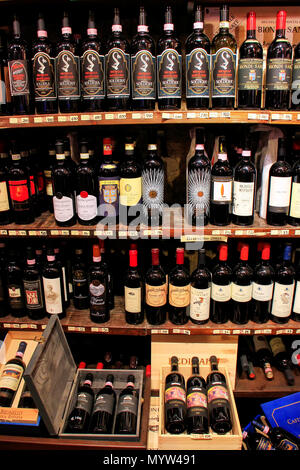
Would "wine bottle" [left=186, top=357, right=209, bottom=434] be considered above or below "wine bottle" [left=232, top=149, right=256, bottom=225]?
below

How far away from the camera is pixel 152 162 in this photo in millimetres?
2074

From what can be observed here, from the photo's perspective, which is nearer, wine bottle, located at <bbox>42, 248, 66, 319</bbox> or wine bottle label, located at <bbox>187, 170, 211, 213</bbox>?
wine bottle label, located at <bbox>187, 170, 211, 213</bbox>

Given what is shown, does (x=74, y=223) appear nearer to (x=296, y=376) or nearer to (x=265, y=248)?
(x=265, y=248)

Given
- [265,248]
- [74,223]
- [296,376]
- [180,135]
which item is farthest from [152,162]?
[296,376]

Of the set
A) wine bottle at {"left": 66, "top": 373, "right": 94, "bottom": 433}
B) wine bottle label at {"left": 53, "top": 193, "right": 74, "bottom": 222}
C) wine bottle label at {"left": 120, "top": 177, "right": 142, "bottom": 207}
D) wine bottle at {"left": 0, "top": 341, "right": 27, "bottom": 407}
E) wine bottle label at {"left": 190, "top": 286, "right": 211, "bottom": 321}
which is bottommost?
wine bottle at {"left": 66, "top": 373, "right": 94, "bottom": 433}

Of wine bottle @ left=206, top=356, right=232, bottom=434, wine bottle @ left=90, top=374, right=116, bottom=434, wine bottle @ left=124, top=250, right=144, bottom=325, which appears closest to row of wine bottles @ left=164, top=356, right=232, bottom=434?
wine bottle @ left=206, top=356, right=232, bottom=434

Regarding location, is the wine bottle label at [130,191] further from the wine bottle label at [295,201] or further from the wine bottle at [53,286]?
the wine bottle label at [295,201]

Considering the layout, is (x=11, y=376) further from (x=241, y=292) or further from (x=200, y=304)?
(x=241, y=292)

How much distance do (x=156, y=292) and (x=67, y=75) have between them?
4.08ft

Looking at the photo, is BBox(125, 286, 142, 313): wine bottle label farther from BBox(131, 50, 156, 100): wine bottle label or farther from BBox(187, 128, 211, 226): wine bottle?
BBox(131, 50, 156, 100): wine bottle label

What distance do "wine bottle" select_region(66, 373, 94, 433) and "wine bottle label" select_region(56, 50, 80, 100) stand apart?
158 cm

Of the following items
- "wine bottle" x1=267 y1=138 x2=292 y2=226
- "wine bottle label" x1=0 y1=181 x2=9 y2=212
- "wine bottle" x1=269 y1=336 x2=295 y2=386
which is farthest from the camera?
"wine bottle" x1=269 y1=336 x2=295 y2=386

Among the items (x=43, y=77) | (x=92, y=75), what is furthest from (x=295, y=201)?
(x=43, y=77)

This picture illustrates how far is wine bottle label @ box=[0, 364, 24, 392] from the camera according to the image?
6.88 ft
